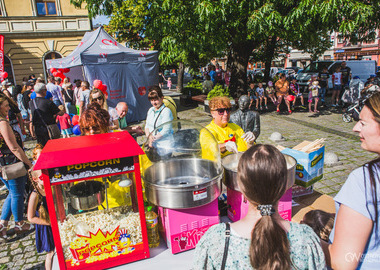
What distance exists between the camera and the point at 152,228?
196 centimetres

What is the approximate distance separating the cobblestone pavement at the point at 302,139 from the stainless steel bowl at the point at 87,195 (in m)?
1.95

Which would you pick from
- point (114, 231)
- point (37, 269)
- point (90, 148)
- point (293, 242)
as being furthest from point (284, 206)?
point (37, 269)

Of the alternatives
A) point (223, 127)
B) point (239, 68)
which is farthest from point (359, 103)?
point (223, 127)

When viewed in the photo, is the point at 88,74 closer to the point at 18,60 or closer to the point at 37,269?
the point at 37,269

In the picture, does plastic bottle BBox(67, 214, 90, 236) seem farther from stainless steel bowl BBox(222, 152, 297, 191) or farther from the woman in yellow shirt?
the woman in yellow shirt

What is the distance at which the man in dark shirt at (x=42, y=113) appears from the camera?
5.42 metres

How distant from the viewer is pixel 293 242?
4.00 ft

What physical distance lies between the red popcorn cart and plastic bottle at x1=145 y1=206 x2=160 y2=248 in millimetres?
54

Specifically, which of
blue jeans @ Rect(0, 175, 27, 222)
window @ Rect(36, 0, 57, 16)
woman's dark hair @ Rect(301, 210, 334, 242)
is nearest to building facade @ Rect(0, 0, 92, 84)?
window @ Rect(36, 0, 57, 16)

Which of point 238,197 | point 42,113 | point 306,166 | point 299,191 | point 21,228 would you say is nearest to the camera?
point 238,197

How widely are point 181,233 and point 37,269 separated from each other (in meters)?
2.37

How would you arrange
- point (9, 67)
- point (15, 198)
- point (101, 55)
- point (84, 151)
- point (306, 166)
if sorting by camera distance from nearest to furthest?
point (84, 151) → point (306, 166) → point (15, 198) → point (101, 55) → point (9, 67)

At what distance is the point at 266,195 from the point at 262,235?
0.55 ft

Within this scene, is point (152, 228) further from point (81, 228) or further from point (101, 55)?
point (101, 55)
